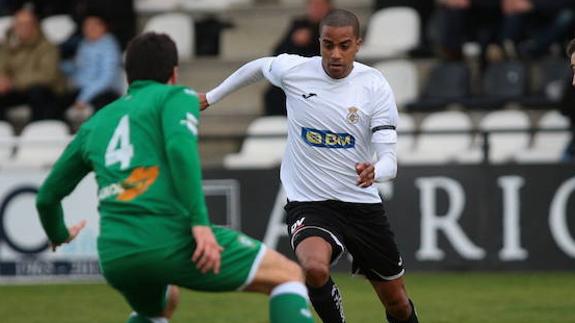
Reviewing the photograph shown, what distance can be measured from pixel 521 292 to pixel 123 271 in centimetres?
729

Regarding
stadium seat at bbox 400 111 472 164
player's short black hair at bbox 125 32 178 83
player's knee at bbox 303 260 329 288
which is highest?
player's short black hair at bbox 125 32 178 83

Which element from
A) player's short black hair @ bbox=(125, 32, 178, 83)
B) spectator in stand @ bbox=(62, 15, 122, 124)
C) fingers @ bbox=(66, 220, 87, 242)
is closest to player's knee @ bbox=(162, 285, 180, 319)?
fingers @ bbox=(66, 220, 87, 242)

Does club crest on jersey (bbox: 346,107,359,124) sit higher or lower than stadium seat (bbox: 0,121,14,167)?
higher

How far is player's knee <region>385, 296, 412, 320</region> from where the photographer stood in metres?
8.76

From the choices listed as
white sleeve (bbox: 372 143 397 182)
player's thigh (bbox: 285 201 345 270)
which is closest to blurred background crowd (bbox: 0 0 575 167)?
player's thigh (bbox: 285 201 345 270)

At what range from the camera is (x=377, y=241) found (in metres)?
8.62

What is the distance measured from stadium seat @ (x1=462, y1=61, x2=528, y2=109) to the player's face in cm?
787

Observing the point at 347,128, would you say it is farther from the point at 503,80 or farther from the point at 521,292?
the point at 503,80

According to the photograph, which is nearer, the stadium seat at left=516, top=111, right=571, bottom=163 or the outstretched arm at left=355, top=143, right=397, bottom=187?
the outstretched arm at left=355, top=143, right=397, bottom=187

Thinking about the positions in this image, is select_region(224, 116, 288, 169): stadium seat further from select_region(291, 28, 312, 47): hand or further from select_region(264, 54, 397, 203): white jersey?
select_region(264, 54, 397, 203): white jersey

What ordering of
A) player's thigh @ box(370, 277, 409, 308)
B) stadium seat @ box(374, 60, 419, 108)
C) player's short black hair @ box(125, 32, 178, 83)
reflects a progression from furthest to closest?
stadium seat @ box(374, 60, 419, 108) → player's thigh @ box(370, 277, 409, 308) → player's short black hair @ box(125, 32, 178, 83)

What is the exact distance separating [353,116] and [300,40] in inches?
297

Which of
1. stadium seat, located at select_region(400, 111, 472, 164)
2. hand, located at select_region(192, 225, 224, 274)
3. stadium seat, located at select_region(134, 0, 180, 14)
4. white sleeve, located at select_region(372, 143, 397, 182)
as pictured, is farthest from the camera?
stadium seat, located at select_region(134, 0, 180, 14)

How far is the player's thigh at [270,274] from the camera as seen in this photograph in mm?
6516
